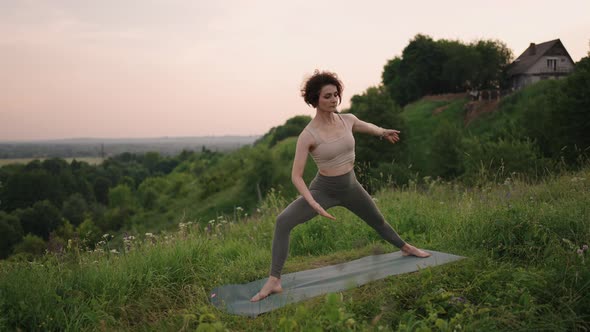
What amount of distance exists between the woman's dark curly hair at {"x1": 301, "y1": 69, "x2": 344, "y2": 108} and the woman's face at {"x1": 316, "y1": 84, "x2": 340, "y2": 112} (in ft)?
0.15

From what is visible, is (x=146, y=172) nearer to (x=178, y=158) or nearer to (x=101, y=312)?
(x=178, y=158)

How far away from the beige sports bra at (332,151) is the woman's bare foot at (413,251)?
4.50 feet

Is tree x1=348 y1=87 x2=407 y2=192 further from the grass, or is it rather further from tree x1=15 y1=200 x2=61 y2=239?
tree x1=15 y1=200 x2=61 y2=239

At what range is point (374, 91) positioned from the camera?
140 ft

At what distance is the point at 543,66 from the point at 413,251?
55774 millimetres

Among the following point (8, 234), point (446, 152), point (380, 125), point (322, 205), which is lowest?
point (8, 234)

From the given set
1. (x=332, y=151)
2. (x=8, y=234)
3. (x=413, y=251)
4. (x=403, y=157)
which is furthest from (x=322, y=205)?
Result: (x=8, y=234)

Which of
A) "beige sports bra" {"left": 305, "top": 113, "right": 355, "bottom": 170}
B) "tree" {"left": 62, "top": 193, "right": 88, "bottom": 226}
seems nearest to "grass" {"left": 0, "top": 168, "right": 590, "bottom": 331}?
"beige sports bra" {"left": 305, "top": 113, "right": 355, "bottom": 170}

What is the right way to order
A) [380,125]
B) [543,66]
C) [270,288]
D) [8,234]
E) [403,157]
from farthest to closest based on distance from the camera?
[8,234] < [543,66] < [380,125] < [403,157] < [270,288]

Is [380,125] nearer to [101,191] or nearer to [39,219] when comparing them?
[39,219]

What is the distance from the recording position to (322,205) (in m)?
4.78

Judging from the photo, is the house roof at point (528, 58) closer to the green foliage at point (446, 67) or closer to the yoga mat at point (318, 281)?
the green foliage at point (446, 67)

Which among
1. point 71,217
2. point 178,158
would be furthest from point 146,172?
point 71,217

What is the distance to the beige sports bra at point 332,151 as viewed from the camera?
458 cm
